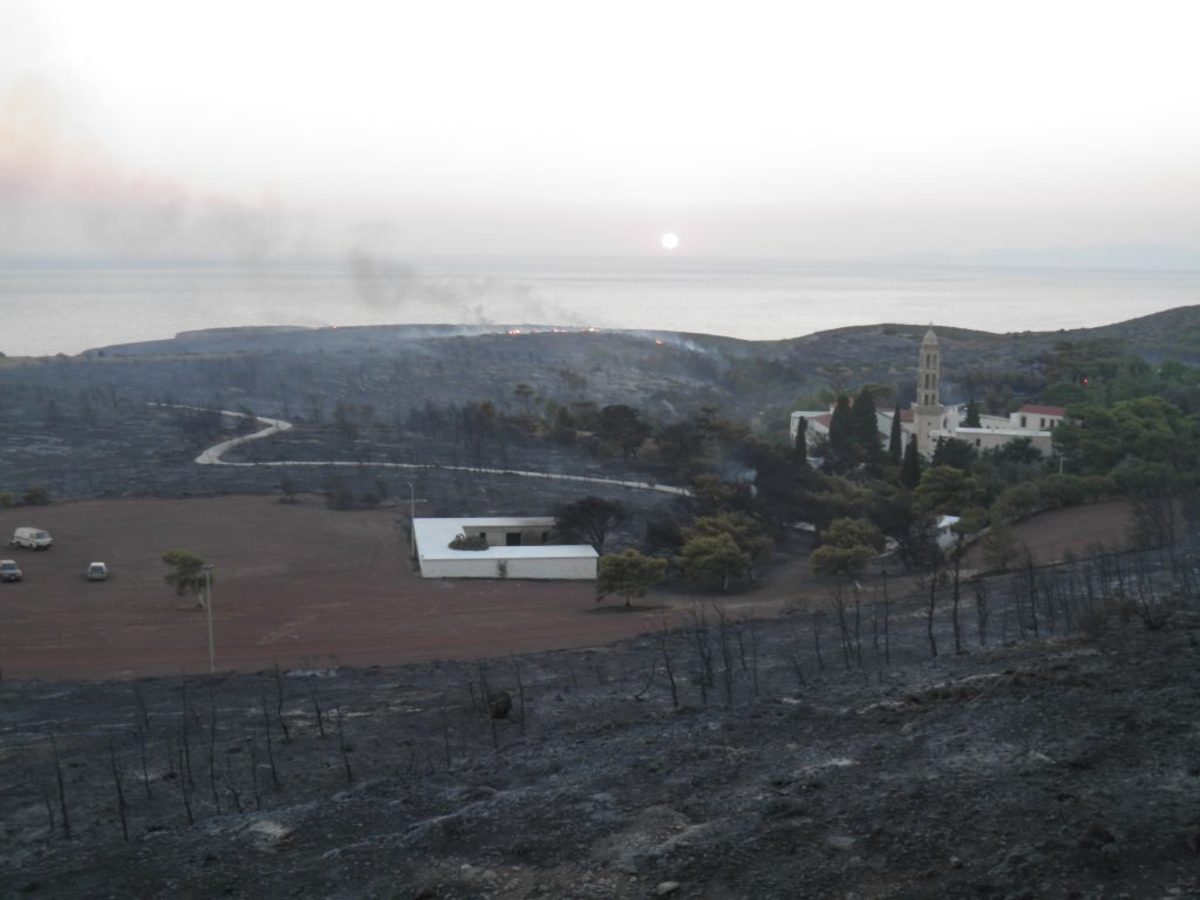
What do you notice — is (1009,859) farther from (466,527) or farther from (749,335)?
(749,335)

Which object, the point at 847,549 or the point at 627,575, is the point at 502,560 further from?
the point at 847,549

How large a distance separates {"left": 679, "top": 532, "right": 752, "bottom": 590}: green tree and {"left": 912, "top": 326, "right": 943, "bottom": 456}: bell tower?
17975 millimetres

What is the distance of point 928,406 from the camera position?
1671 inches

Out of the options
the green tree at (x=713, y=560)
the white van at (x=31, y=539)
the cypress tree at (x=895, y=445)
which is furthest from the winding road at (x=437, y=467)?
the white van at (x=31, y=539)

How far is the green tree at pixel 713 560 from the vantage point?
2469 cm

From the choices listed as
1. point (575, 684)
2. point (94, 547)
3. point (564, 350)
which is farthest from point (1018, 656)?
point (564, 350)

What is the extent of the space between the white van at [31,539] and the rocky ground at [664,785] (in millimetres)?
12747

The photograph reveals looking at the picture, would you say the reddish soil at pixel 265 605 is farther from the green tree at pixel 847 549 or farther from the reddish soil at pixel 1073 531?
the reddish soil at pixel 1073 531

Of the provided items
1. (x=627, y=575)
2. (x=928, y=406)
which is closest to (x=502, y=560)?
(x=627, y=575)

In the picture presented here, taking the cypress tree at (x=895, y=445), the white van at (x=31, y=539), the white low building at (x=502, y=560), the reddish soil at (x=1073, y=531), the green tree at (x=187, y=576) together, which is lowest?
the reddish soil at (x=1073, y=531)

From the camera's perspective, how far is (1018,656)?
43.9ft

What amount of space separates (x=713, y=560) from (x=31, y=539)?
15.1 m

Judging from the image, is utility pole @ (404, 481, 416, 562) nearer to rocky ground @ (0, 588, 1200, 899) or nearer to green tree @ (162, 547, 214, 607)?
green tree @ (162, 547, 214, 607)

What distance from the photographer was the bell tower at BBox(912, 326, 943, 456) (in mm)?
41906
